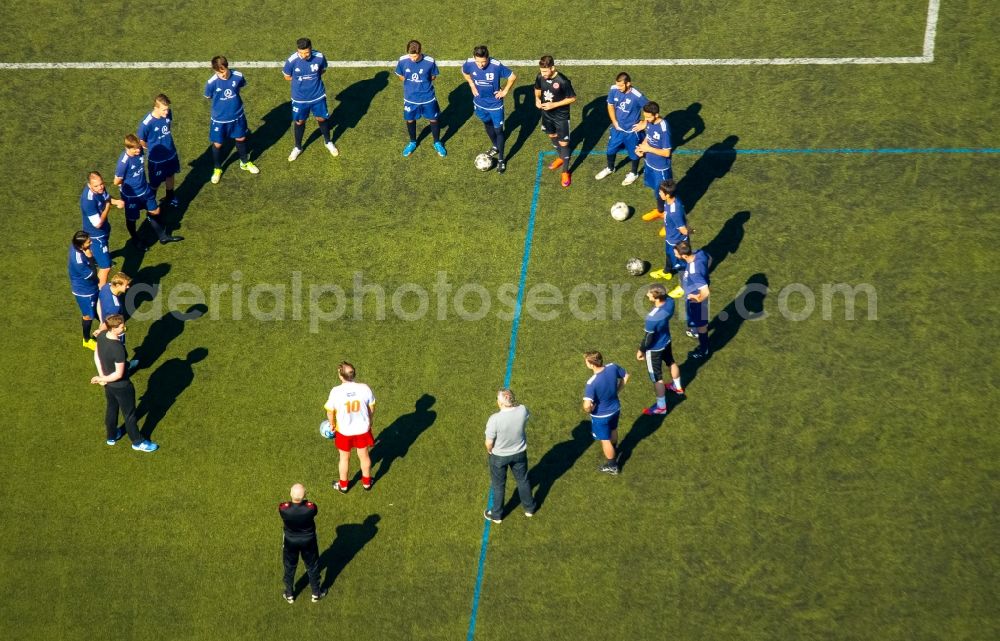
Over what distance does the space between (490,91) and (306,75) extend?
3095mm

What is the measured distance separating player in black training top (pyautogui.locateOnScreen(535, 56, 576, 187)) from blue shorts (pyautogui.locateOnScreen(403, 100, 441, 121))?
1.73 metres

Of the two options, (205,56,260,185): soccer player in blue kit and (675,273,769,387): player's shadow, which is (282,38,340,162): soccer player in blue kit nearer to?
(205,56,260,185): soccer player in blue kit

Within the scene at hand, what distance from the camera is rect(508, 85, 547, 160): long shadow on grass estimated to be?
69.1 ft

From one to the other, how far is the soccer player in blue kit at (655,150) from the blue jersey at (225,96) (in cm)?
668

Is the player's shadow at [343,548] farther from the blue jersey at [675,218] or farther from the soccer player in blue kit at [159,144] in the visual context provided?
the soccer player in blue kit at [159,144]

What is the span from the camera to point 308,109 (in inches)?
814

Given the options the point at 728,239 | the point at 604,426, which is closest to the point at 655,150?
the point at 728,239

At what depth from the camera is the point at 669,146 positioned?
19188mm

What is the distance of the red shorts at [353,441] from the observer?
1628cm

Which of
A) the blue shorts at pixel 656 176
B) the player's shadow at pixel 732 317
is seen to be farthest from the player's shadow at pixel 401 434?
the blue shorts at pixel 656 176

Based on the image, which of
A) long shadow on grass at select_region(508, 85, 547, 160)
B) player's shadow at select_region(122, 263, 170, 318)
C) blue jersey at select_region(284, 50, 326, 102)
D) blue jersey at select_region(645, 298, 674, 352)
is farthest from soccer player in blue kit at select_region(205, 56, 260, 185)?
blue jersey at select_region(645, 298, 674, 352)

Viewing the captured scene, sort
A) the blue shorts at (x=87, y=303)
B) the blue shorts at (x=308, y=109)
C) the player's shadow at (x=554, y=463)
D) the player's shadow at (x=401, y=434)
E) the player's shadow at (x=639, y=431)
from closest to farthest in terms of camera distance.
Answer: the player's shadow at (x=554, y=463) < the player's shadow at (x=639, y=431) < the player's shadow at (x=401, y=434) < the blue shorts at (x=87, y=303) < the blue shorts at (x=308, y=109)

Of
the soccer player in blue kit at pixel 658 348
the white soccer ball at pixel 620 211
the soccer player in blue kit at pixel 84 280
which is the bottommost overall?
the soccer player in blue kit at pixel 658 348

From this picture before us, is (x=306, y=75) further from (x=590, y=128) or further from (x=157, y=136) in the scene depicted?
(x=590, y=128)
